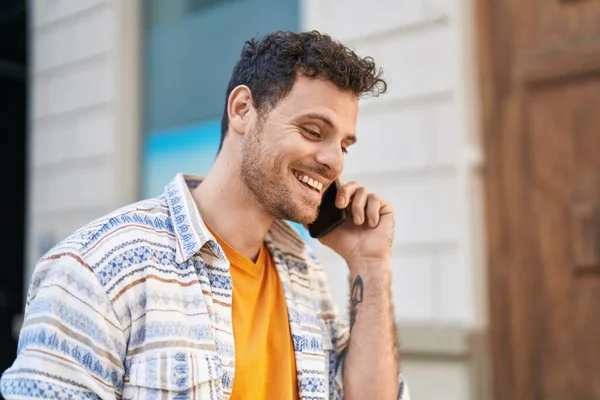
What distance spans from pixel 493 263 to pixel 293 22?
2080 millimetres

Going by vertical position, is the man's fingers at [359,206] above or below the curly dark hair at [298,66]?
below

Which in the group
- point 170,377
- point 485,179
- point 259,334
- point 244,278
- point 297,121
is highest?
point 485,179

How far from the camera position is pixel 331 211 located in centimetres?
208

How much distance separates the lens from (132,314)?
1408 mm

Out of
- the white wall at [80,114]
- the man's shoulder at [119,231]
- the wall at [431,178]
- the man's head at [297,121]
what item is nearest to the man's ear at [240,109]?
the man's head at [297,121]

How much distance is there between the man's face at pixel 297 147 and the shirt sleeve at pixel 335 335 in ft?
1.02

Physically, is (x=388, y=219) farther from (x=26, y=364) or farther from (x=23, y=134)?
(x=23, y=134)

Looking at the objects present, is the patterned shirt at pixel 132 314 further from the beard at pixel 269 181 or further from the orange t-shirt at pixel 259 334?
the beard at pixel 269 181

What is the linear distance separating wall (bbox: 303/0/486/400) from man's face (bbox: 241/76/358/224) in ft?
6.13

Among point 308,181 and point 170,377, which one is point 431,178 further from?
point 170,377

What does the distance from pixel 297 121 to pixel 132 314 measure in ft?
2.08

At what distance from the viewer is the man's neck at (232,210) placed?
1.73 metres

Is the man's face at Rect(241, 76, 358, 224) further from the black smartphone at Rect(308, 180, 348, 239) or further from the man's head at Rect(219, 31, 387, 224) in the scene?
the black smartphone at Rect(308, 180, 348, 239)

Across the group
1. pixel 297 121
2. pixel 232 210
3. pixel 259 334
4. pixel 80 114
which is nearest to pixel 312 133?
pixel 297 121
